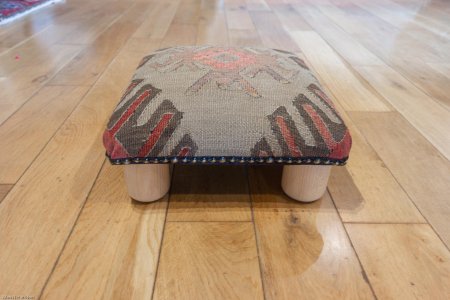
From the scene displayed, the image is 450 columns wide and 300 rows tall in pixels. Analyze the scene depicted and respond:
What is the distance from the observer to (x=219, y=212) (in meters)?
0.66

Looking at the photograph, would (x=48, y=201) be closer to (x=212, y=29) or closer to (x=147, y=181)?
(x=147, y=181)

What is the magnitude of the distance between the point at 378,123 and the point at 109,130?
0.74 metres

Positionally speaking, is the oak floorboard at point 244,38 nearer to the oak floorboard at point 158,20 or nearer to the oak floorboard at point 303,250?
the oak floorboard at point 158,20

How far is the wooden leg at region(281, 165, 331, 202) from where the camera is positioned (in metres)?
0.64

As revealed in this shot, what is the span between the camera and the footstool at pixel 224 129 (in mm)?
592

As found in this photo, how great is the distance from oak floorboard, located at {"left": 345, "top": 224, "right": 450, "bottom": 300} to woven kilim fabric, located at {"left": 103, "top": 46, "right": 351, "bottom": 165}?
0.49 ft

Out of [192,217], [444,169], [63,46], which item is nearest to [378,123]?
[444,169]

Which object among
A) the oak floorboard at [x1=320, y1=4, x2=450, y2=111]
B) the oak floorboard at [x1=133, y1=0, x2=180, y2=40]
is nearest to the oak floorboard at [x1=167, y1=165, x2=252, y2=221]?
the oak floorboard at [x1=320, y1=4, x2=450, y2=111]

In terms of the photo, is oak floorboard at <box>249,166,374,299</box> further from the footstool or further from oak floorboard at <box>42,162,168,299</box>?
oak floorboard at <box>42,162,168,299</box>

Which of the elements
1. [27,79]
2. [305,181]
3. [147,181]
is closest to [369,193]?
[305,181]

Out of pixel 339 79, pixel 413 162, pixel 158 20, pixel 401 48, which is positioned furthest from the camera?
pixel 158 20

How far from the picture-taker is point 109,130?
2.02 feet

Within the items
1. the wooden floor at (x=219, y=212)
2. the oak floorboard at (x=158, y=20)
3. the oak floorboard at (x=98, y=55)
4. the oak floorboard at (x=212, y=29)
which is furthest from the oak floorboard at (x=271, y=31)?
the oak floorboard at (x=98, y=55)

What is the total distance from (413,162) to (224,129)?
509mm
